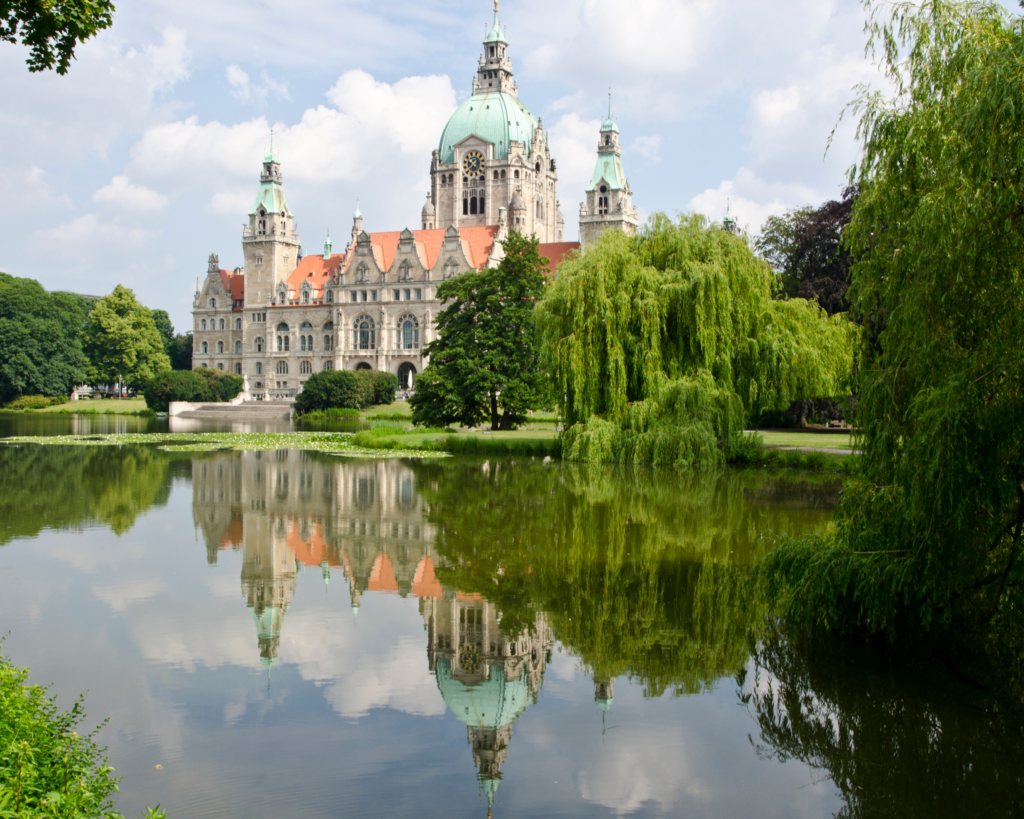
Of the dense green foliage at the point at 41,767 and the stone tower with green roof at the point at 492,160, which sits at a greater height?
the stone tower with green roof at the point at 492,160

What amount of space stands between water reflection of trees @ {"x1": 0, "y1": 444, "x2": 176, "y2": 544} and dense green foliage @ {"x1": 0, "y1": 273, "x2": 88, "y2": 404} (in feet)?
133

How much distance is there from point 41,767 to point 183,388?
66.7 m

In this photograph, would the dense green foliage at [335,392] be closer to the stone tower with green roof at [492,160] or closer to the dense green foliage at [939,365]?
the stone tower with green roof at [492,160]

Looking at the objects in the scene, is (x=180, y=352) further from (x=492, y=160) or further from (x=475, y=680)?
(x=475, y=680)

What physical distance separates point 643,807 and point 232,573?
25.4ft

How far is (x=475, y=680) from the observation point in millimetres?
8398

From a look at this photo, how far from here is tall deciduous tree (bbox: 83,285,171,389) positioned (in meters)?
77.1

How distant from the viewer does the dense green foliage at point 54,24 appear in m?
7.10

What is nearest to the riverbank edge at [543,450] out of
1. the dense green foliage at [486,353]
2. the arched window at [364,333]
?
the dense green foliage at [486,353]

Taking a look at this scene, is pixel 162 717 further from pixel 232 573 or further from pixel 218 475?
pixel 218 475

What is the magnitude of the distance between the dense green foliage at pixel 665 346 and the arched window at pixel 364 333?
187ft

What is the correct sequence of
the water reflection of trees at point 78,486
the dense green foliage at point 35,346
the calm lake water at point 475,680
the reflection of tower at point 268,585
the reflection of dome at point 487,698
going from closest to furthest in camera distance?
the calm lake water at point 475,680 → the reflection of dome at point 487,698 → the reflection of tower at point 268,585 → the water reflection of trees at point 78,486 → the dense green foliage at point 35,346

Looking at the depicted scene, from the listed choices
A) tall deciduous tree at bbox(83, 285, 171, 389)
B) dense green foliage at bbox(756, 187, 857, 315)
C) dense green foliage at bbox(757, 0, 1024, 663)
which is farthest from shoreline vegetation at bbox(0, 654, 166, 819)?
tall deciduous tree at bbox(83, 285, 171, 389)

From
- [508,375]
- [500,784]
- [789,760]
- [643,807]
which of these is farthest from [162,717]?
[508,375]
